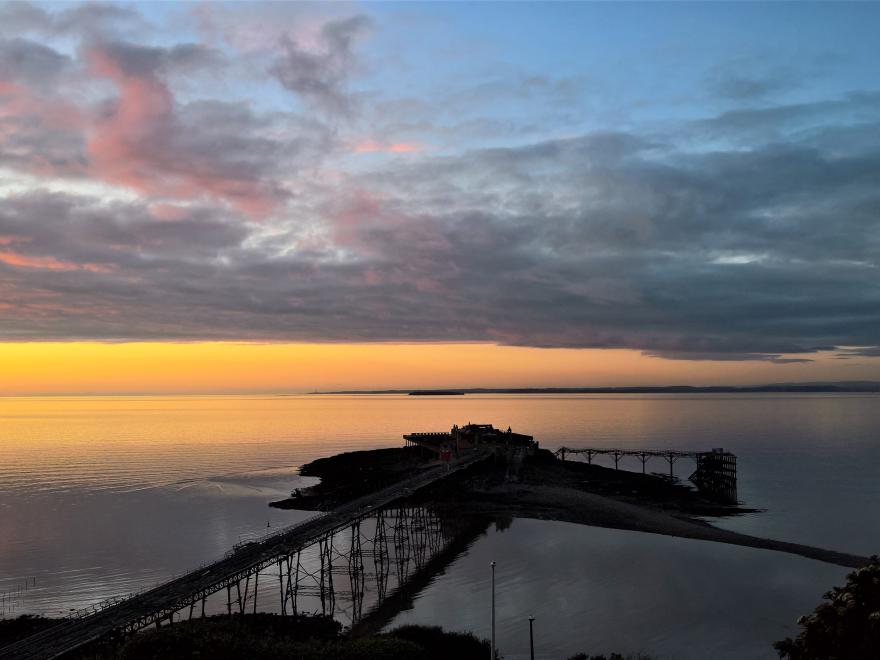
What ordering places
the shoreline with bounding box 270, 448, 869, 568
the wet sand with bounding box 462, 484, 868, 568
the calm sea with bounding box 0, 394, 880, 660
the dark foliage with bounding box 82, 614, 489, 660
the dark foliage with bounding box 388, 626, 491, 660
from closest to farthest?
the dark foliage with bounding box 82, 614, 489, 660
the dark foliage with bounding box 388, 626, 491, 660
the calm sea with bounding box 0, 394, 880, 660
the wet sand with bounding box 462, 484, 868, 568
the shoreline with bounding box 270, 448, 869, 568

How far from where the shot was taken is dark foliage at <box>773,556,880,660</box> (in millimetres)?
19891

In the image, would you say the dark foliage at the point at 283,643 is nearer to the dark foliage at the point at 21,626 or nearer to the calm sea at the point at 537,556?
the calm sea at the point at 537,556

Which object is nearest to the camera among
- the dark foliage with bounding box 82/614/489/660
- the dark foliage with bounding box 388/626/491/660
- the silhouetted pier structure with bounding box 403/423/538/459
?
the dark foliage with bounding box 82/614/489/660

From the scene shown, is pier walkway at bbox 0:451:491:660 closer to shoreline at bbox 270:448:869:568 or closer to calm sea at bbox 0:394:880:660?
calm sea at bbox 0:394:880:660

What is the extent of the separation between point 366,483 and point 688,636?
53380mm

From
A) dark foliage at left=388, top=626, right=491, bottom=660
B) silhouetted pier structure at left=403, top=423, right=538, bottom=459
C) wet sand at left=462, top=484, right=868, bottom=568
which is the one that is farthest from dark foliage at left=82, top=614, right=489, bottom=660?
silhouetted pier structure at left=403, top=423, right=538, bottom=459

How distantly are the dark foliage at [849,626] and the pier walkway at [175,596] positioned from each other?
26.4 meters

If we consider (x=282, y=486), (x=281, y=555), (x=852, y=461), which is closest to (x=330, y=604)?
(x=281, y=555)

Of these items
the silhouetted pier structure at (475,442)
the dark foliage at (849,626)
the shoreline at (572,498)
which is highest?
the dark foliage at (849,626)

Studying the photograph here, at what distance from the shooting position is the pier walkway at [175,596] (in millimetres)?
28562

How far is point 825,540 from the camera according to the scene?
57750 mm

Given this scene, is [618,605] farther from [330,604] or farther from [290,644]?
[290,644]

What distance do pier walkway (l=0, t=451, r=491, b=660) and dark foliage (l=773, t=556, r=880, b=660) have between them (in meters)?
26.4

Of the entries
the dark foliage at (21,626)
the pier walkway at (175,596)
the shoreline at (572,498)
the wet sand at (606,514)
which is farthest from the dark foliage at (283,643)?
the shoreline at (572,498)
